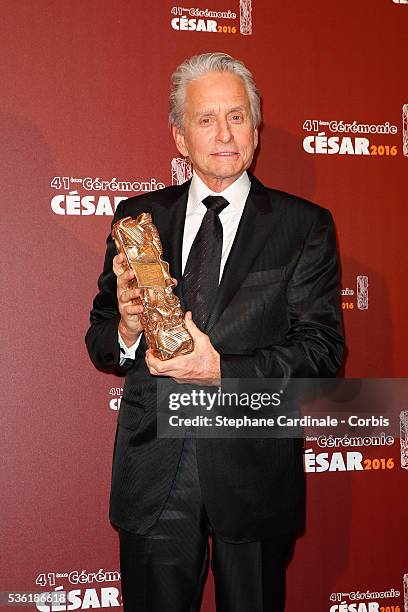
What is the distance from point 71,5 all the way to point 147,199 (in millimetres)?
887

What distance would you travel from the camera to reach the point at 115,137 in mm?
2312

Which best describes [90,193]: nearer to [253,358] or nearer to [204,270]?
[204,270]

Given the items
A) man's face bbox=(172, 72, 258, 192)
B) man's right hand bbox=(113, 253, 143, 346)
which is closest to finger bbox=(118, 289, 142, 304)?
man's right hand bbox=(113, 253, 143, 346)

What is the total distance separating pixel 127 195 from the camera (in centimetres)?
233

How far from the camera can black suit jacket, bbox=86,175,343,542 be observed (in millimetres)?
1508

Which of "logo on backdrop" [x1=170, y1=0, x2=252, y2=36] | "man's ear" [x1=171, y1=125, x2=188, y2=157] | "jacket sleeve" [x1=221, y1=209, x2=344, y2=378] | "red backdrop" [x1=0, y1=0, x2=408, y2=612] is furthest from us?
"logo on backdrop" [x1=170, y1=0, x2=252, y2=36]

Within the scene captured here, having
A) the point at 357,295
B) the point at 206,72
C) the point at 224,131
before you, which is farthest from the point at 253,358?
the point at 357,295

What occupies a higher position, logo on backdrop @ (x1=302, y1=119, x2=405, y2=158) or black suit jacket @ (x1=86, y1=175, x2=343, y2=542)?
logo on backdrop @ (x1=302, y1=119, x2=405, y2=158)

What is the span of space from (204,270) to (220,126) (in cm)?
34

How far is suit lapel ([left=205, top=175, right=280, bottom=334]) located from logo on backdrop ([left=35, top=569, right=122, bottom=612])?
3.85 feet

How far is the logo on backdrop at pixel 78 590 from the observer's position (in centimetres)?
226

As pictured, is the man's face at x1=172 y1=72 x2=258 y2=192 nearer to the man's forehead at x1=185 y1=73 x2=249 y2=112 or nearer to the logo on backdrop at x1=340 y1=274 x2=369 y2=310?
the man's forehead at x1=185 y1=73 x2=249 y2=112

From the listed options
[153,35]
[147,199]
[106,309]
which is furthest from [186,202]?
[153,35]

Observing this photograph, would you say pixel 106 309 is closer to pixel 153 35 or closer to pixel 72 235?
pixel 72 235
